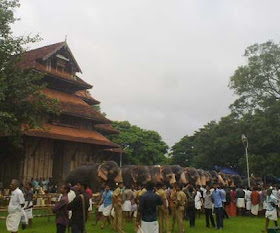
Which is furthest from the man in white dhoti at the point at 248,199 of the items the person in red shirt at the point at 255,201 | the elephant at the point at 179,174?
the elephant at the point at 179,174

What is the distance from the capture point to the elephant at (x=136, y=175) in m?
19.8

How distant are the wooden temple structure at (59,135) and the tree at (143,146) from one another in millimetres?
13026

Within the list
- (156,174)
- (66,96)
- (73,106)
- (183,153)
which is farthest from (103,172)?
(183,153)

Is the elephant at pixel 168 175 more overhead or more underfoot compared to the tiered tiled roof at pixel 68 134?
more underfoot

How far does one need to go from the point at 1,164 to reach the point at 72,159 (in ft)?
15.3

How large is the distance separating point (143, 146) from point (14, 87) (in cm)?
2895

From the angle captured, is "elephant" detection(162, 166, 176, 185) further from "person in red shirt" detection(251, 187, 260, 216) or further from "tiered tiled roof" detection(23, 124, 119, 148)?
"tiered tiled roof" detection(23, 124, 119, 148)

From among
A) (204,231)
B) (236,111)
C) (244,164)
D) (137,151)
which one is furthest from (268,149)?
(204,231)

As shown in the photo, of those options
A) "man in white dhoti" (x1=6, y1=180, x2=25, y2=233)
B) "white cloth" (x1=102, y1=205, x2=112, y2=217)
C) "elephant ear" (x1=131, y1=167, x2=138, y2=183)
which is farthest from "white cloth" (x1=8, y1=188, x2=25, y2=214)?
"elephant ear" (x1=131, y1=167, x2=138, y2=183)

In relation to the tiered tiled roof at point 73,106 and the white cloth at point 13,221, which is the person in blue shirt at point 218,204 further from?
the tiered tiled roof at point 73,106

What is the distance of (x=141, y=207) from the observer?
822 centimetres

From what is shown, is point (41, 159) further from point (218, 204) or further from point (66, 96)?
point (218, 204)

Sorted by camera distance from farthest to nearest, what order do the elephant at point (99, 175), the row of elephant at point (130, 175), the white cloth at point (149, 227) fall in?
the row of elephant at point (130, 175), the elephant at point (99, 175), the white cloth at point (149, 227)

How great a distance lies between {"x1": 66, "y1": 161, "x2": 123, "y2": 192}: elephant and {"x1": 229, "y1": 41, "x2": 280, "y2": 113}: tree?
1882cm
